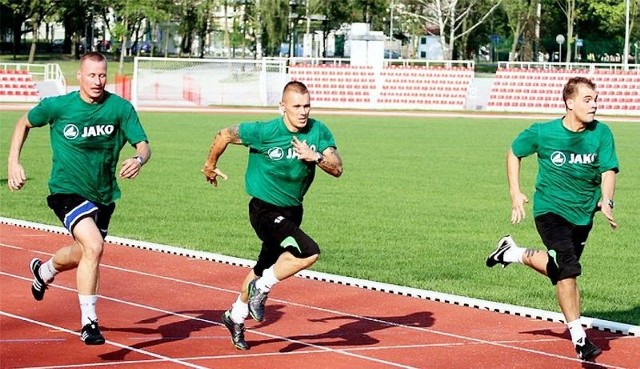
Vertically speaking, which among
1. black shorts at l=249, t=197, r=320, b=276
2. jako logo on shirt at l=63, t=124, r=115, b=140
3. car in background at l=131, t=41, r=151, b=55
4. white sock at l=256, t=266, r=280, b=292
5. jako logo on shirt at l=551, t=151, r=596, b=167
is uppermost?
jako logo on shirt at l=63, t=124, r=115, b=140

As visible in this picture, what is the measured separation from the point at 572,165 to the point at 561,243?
0.57 meters

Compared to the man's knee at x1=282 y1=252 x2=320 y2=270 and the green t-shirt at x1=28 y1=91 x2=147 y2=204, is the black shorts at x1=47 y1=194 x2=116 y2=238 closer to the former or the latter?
the green t-shirt at x1=28 y1=91 x2=147 y2=204

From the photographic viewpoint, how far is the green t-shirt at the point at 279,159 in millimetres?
9336

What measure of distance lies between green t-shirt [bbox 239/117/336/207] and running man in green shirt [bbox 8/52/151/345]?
816 millimetres

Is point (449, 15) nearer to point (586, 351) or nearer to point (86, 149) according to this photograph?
point (86, 149)

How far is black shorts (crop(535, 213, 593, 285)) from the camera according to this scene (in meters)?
9.36

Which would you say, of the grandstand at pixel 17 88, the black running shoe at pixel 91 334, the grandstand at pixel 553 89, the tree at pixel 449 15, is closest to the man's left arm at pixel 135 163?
the black running shoe at pixel 91 334

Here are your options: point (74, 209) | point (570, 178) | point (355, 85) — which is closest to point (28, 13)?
point (355, 85)

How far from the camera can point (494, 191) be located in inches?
925

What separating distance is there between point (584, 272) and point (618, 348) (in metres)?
4.35

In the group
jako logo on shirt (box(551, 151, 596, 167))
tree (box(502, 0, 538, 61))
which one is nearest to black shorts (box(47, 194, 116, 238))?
jako logo on shirt (box(551, 151, 596, 167))

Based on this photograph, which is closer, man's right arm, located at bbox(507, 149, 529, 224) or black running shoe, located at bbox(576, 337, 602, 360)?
black running shoe, located at bbox(576, 337, 602, 360)

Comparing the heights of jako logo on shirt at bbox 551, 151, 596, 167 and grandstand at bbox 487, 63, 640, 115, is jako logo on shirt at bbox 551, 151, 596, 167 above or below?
above

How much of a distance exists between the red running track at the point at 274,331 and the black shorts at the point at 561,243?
2.07 feet
